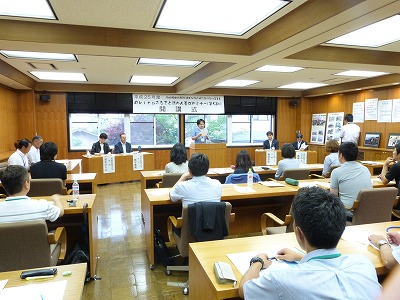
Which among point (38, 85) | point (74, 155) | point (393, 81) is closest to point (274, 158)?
point (393, 81)

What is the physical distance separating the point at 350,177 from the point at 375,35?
7.07 ft

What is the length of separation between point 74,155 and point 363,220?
7.44 m

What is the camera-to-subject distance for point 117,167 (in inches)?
279

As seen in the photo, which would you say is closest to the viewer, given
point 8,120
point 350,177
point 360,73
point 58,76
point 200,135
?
point 350,177

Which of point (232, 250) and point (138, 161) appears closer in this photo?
point (232, 250)

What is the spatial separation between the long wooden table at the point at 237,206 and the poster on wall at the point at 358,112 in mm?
5432

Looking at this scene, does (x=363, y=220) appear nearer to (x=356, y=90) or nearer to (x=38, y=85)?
(x=356, y=90)

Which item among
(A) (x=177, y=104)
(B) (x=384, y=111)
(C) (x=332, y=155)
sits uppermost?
(A) (x=177, y=104)

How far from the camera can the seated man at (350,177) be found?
9.11 feet

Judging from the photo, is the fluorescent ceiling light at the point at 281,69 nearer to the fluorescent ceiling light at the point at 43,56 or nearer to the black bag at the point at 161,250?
the fluorescent ceiling light at the point at 43,56

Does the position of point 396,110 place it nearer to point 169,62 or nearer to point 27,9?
point 169,62

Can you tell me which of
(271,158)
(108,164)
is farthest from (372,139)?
(108,164)

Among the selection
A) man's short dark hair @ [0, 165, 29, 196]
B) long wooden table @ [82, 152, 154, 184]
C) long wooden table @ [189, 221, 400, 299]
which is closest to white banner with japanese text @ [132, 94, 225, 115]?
long wooden table @ [82, 152, 154, 184]

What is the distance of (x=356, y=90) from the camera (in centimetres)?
769
